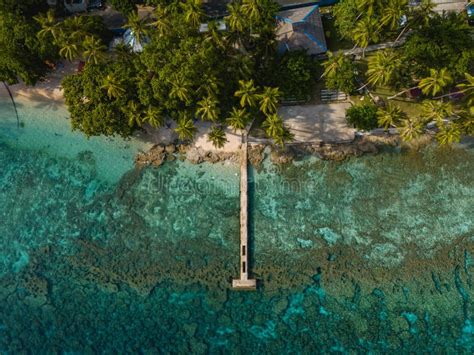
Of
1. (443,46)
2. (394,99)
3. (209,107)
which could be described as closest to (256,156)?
(209,107)

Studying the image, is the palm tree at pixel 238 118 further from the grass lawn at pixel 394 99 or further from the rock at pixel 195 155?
the grass lawn at pixel 394 99

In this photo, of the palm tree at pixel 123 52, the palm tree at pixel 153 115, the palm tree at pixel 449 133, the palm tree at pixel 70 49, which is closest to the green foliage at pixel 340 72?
the palm tree at pixel 449 133

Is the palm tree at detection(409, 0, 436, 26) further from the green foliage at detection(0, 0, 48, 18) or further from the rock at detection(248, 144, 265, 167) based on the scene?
the green foliage at detection(0, 0, 48, 18)

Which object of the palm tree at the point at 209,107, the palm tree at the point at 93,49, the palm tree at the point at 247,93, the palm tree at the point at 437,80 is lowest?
the palm tree at the point at 209,107

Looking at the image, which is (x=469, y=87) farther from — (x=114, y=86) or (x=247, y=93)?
(x=114, y=86)

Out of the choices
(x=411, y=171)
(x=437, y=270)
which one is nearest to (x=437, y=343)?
(x=437, y=270)

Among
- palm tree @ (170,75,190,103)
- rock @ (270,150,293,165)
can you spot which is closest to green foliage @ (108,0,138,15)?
palm tree @ (170,75,190,103)
